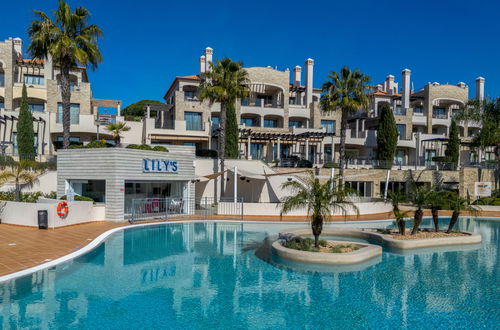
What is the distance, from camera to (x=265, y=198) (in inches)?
1257

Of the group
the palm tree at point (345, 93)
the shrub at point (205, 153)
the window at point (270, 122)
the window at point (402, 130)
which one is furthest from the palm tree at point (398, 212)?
the window at point (402, 130)

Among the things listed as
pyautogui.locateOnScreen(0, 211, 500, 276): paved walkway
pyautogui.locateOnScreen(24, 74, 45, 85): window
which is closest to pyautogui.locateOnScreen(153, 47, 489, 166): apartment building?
pyautogui.locateOnScreen(24, 74, 45, 85): window

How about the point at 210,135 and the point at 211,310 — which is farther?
the point at 210,135

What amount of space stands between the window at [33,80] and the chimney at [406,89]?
145ft

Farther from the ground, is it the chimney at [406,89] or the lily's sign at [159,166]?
the chimney at [406,89]

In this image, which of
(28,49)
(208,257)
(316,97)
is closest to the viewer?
(208,257)

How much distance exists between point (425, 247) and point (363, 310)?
30.2 ft

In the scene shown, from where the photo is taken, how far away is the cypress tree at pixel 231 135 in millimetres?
36000

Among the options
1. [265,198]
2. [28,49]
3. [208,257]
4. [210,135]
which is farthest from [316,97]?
[208,257]

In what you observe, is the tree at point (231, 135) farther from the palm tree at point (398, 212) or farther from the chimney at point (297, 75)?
the palm tree at point (398, 212)

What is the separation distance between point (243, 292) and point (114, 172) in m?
13.5

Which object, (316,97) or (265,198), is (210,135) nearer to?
(265,198)

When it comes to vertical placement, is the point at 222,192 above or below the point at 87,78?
below

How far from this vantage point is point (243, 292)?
401 inches
